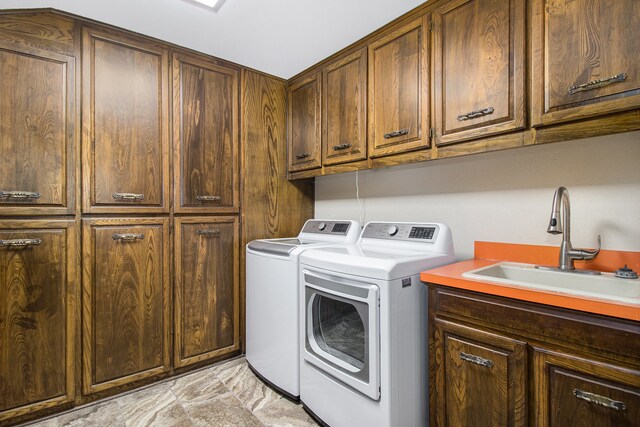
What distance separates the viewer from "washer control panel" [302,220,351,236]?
2270mm

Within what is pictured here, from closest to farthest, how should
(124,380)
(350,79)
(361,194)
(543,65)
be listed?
(543,65) → (124,380) → (350,79) → (361,194)

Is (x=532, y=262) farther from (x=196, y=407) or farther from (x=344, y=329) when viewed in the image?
(x=196, y=407)

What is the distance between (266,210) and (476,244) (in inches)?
61.7

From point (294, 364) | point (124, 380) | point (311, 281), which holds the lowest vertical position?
point (124, 380)

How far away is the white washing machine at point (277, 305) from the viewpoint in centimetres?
186

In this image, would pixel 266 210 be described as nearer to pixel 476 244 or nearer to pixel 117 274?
pixel 117 274

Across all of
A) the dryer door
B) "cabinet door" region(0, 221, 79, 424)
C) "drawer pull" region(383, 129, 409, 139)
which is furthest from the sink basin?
"cabinet door" region(0, 221, 79, 424)

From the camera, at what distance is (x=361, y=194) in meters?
2.50

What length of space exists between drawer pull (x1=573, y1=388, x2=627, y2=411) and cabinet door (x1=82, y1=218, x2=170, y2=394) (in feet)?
7.07

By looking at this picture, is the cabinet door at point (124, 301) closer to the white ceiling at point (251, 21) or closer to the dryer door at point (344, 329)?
the dryer door at point (344, 329)

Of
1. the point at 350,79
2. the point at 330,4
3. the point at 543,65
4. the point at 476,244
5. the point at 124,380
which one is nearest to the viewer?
the point at 543,65

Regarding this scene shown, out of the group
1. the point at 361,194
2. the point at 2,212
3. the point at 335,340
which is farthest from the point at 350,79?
the point at 2,212

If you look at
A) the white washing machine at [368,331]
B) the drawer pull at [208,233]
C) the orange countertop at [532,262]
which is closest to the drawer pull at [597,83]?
the orange countertop at [532,262]

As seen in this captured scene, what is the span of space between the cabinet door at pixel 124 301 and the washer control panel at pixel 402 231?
4.54 ft
